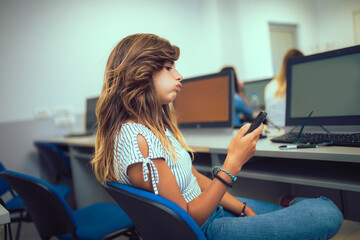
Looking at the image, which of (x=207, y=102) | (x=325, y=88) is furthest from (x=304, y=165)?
(x=207, y=102)

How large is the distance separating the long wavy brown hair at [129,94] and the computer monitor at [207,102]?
0.92m

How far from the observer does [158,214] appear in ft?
2.19

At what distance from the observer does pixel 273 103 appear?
2.47 m

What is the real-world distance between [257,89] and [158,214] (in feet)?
10.5

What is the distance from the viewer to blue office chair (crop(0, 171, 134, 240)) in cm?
107

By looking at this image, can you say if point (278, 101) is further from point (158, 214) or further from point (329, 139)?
point (158, 214)

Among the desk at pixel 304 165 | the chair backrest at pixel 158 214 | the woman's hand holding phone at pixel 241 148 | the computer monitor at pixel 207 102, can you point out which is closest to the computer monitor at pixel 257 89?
the computer monitor at pixel 207 102

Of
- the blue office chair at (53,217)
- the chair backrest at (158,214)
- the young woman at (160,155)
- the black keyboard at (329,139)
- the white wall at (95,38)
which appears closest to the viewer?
the chair backrest at (158,214)

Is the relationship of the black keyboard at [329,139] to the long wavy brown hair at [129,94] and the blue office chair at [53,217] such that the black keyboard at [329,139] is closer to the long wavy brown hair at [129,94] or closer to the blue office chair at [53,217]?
the long wavy brown hair at [129,94]

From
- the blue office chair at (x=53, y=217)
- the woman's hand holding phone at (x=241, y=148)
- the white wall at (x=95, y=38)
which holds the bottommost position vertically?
the blue office chair at (x=53, y=217)

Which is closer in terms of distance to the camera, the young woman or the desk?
the young woman

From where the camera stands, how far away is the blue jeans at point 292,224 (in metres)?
0.74

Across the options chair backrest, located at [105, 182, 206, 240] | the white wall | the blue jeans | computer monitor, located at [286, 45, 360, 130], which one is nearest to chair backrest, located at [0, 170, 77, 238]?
chair backrest, located at [105, 182, 206, 240]

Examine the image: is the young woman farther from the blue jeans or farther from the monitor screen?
the monitor screen
